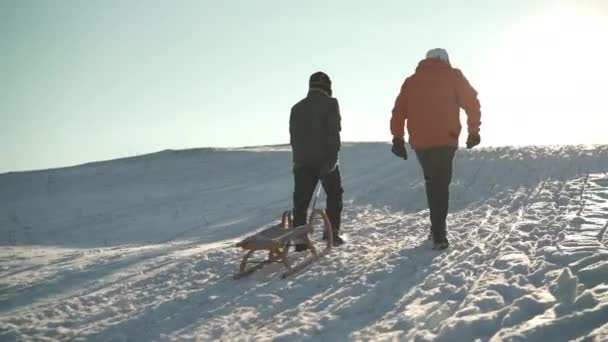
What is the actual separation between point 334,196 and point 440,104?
168 centimetres

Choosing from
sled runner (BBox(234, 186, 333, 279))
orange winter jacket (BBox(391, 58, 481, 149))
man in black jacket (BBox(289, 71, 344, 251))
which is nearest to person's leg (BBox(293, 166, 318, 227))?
man in black jacket (BBox(289, 71, 344, 251))

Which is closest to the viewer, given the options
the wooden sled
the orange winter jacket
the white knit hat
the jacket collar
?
the wooden sled

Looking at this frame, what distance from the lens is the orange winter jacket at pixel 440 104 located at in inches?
233

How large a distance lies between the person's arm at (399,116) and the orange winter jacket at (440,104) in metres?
0.21

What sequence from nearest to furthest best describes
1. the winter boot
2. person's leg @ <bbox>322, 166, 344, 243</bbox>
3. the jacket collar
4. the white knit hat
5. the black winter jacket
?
the winter boot → the white knit hat → the black winter jacket → the jacket collar → person's leg @ <bbox>322, 166, 344, 243</bbox>

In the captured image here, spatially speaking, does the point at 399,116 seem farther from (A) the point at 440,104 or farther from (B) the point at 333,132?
(B) the point at 333,132

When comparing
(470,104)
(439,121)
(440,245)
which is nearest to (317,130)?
(439,121)

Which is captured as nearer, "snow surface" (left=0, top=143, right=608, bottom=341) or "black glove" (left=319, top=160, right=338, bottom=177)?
"snow surface" (left=0, top=143, right=608, bottom=341)

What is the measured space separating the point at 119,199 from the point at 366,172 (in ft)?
21.0

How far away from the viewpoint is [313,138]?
6207mm

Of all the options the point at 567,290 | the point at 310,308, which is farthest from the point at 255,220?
the point at 567,290

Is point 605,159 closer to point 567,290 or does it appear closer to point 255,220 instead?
point 255,220

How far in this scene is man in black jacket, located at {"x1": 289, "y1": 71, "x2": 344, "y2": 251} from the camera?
621 cm

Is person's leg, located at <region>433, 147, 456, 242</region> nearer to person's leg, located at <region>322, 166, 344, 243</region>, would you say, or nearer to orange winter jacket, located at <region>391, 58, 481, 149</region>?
orange winter jacket, located at <region>391, 58, 481, 149</region>
